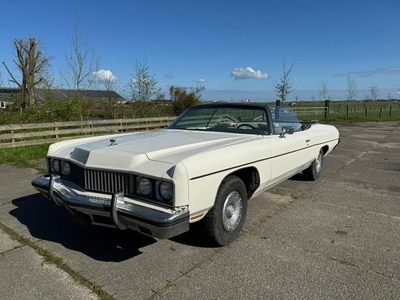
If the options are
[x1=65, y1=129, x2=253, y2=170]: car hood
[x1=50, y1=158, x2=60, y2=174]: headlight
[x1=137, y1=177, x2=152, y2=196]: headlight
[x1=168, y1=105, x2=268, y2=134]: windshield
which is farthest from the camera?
[x1=168, y1=105, x2=268, y2=134]: windshield

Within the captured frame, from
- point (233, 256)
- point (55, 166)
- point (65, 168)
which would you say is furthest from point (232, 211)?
point (55, 166)

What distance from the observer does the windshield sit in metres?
4.30

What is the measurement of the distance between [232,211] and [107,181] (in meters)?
1.30

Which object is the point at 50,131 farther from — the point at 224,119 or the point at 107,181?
the point at 107,181

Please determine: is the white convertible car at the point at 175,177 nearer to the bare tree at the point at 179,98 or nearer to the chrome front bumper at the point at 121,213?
the chrome front bumper at the point at 121,213

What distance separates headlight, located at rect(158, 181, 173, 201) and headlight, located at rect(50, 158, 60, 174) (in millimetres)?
1610

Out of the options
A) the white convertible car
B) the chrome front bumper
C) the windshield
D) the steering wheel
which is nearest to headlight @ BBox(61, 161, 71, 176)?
the white convertible car

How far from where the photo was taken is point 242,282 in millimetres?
2553

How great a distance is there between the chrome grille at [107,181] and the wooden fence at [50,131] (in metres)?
7.43

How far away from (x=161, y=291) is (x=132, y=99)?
13384 millimetres

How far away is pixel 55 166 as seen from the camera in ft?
11.8

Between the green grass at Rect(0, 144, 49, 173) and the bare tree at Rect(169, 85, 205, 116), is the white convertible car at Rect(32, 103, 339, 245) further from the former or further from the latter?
the bare tree at Rect(169, 85, 205, 116)

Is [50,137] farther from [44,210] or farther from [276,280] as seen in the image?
[276,280]

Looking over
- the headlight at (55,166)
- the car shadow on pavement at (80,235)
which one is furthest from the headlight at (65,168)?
the car shadow on pavement at (80,235)
